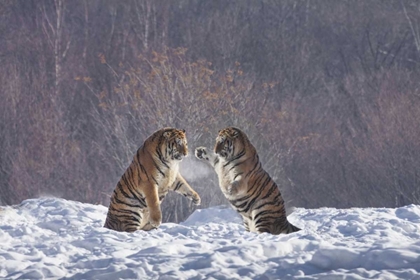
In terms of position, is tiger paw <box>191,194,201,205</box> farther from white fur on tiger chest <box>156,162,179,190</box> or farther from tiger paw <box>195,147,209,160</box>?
tiger paw <box>195,147,209,160</box>

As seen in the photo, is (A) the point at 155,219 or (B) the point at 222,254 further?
(A) the point at 155,219

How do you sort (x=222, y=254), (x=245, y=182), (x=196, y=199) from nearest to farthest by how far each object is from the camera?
(x=222, y=254) < (x=245, y=182) < (x=196, y=199)

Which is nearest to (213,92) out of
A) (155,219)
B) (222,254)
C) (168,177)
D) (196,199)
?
(196,199)

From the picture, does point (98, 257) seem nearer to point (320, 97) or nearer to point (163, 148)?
point (163, 148)

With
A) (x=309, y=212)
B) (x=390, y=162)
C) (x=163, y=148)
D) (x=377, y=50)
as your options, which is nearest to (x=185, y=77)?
(x=390, y=162)

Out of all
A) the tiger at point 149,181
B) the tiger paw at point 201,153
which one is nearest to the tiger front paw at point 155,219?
the tiger at point 149,181

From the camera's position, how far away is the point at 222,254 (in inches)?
312

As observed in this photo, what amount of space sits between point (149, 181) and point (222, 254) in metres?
2.21

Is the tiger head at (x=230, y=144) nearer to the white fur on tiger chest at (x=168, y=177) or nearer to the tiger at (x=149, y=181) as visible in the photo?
the tiger at (x=149, y=181)

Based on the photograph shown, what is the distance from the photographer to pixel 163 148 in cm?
1000

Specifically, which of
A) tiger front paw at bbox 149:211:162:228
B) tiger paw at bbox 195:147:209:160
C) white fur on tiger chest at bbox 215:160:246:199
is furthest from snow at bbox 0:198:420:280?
tiger paw at bbox 195:147:209:160

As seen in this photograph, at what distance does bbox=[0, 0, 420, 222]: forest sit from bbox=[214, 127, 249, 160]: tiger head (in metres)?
9.33

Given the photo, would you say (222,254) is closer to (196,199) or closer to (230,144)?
(230,144)

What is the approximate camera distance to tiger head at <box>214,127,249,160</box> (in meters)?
9.85
